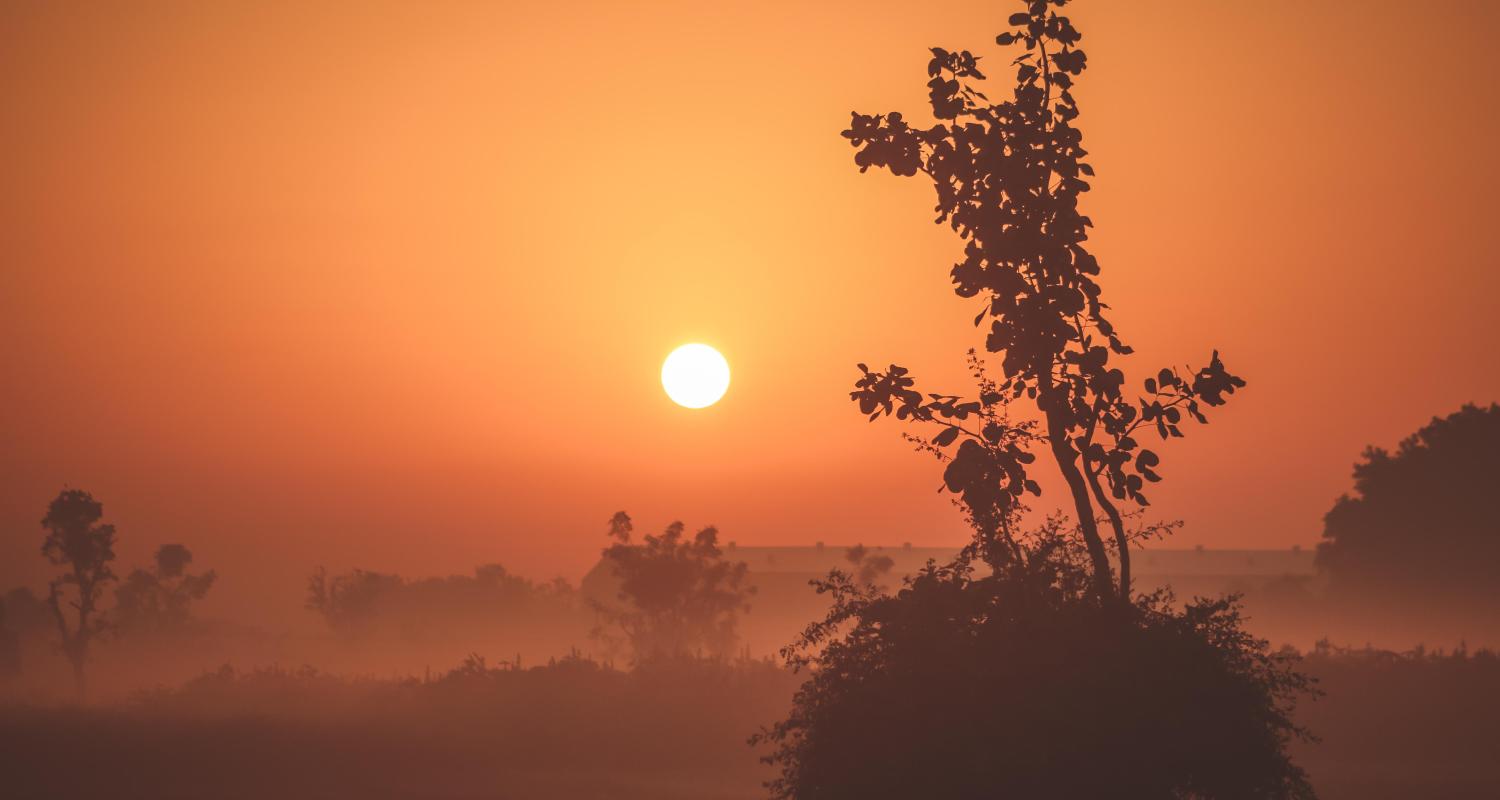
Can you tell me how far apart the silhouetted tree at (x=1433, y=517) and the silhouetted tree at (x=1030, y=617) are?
10138cm

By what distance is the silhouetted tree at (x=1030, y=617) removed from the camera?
49.5 feet

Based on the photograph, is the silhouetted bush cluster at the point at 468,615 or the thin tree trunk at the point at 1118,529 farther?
the silhouetted bush cluster at the point at 468,615

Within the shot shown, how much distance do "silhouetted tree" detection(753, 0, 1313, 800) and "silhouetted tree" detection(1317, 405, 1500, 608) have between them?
101 m

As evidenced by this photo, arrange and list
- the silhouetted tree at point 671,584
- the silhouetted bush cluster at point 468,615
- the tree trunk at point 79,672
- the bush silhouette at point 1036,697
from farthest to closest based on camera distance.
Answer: the silhouetted bush cluster at point 468,615 < the silhouetted tree at point 671,584 < the tree trunk at point 79,672 < the bush silhouette at point 1036,697

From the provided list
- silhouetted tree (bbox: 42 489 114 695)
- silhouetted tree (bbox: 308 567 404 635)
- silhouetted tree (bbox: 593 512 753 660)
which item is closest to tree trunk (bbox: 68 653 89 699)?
silhouetted tree (bbox: 42 489 114 695)

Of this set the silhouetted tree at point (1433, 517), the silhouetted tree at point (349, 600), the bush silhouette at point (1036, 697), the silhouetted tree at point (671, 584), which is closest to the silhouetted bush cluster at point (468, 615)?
the silhouetted tree at point (349, 600)

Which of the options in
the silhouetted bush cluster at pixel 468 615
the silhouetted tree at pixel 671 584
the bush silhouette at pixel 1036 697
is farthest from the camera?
the silhouetted bush cluster at pixel 468 615

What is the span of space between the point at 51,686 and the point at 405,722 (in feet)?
248

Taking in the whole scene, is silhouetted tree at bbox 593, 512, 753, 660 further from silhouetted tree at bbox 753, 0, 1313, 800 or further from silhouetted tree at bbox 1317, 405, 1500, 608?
silhouetted tree at bbox 753, 0, 1313, 800

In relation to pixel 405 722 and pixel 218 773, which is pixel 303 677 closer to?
pixel 405 722

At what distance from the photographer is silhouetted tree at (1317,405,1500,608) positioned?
10325 cm

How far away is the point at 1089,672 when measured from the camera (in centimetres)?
1496

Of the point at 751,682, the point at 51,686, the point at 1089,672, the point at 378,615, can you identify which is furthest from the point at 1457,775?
the point at 378,615

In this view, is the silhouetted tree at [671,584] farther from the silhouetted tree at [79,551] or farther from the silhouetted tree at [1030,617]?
the silhouetted tree at [1030,617]
